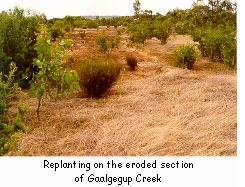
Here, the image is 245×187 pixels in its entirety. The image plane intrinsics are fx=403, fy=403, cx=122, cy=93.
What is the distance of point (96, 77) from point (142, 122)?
1729 millimetres

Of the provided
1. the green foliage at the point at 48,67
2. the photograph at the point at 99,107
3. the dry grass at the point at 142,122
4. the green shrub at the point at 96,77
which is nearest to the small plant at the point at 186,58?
the photograph at the point at 99,107

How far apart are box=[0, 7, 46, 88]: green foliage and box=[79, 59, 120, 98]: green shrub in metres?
1.05

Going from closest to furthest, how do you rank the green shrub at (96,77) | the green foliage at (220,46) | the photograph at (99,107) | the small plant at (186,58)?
the photograph at (99,107) < the green shrub at (96,77) < the green foliage at (220,46) < the small plant at (186,58)

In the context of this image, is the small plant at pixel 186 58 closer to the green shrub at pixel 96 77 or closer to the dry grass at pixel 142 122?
the dry grass at pixel 142 122

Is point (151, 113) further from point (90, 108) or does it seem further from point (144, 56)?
point (144, 56)

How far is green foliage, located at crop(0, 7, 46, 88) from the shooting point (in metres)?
7.75

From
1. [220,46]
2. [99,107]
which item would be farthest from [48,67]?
[220,46]

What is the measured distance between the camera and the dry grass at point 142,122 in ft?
17.6

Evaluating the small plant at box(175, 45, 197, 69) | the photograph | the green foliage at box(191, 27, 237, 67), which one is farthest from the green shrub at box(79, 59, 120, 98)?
the green foliage at box(191, 27, 237, 67)

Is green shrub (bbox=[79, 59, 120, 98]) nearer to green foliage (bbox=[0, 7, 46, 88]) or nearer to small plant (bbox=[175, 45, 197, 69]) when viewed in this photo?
green foliage (bbox=[0, 7, 46, 88])

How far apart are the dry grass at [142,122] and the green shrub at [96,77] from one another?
0.21 m

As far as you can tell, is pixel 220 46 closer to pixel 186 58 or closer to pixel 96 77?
pixel 186 58
